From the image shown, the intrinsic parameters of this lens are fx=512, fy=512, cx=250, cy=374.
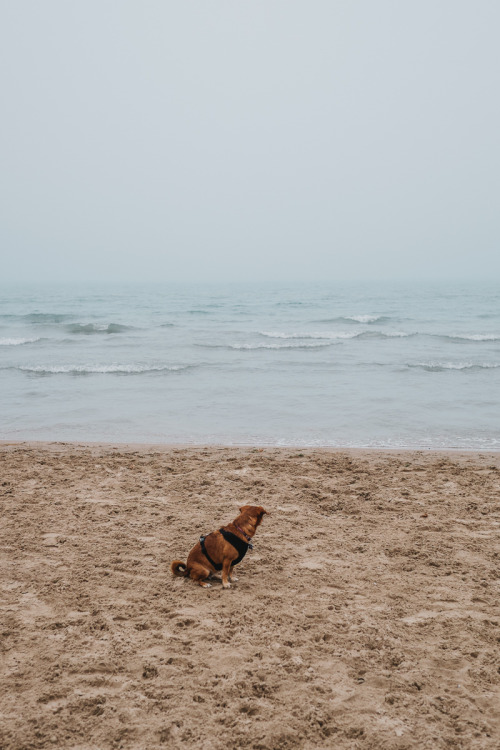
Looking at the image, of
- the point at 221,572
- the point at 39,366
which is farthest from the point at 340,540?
the point at 39,366

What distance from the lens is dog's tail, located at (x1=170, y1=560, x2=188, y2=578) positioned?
150 inches

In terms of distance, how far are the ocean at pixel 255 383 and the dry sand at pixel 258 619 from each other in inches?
120

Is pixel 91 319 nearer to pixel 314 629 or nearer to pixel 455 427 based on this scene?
pixel 455 427

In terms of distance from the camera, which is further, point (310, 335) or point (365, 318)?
point (365, 318)

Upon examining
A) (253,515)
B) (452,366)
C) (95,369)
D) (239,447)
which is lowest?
(239,447)

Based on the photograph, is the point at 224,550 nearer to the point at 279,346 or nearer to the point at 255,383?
the point at 255,383

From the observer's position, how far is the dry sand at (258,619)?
2473 mm

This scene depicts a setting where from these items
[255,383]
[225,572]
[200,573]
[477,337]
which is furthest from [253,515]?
[477,337]

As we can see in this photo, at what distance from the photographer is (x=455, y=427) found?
354 inches

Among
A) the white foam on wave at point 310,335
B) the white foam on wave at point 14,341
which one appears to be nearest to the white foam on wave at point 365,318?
the white foam on wave at point 310,335

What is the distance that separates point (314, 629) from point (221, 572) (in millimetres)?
967

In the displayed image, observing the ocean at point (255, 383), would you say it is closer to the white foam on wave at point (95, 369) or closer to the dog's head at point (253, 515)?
the white foam on wave at point (95, 369)

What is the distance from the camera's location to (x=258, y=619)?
331 centimetres

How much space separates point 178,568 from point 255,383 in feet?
31.0
